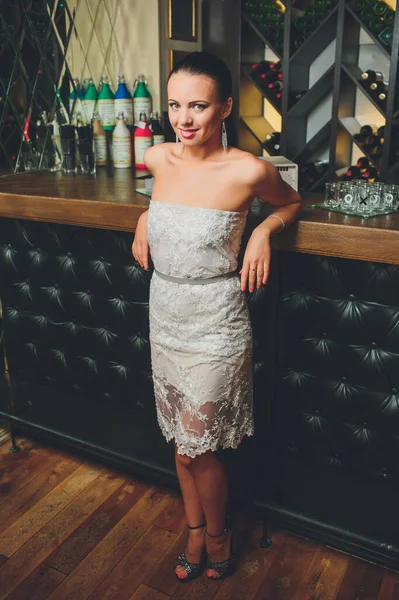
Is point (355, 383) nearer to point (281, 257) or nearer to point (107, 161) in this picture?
point (281, 257)

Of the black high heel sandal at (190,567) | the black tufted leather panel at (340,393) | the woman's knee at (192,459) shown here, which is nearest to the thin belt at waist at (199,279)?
the black tufted leather panel at (340,393)

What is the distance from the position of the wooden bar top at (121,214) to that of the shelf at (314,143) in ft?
Answer: 4.97

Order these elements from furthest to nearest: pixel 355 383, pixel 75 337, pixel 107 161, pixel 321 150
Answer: pixel 321 150 < pixel 107 161 < pixel 75 337 < pixel 355 383

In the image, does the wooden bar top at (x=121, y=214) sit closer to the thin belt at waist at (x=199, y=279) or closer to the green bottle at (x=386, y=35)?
the thin belt at waist at (x=199, y=279)

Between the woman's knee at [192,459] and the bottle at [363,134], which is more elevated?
the bottle at [363,134]

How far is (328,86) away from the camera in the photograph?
367cm

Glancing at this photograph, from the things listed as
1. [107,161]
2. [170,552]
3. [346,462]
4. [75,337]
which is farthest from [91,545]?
[107,161]

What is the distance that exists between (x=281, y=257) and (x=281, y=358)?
1.15 ft

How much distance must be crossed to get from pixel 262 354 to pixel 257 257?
528 millimetres

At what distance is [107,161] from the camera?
307 cm

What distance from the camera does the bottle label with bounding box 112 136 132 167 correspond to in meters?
2.87

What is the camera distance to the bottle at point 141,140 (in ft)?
9.29

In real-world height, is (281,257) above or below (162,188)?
below

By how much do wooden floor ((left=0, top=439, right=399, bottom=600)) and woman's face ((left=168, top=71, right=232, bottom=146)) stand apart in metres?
1.40
